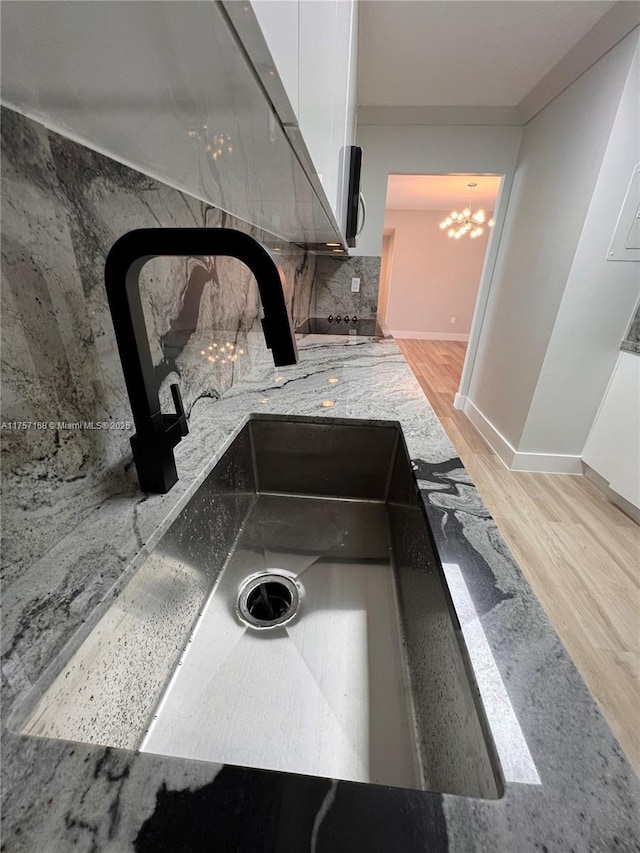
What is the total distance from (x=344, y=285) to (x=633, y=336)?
5.67 ft

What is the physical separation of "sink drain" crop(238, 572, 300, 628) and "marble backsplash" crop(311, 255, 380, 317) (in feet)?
7.12

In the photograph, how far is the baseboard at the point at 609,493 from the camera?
1817mm

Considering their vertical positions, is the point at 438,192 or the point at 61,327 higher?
the point at 438,192

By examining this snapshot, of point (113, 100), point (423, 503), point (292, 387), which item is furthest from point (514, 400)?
point (113, 100)

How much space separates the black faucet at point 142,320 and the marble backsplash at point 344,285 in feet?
7.25

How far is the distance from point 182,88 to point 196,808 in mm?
565

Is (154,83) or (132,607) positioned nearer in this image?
(154,83)

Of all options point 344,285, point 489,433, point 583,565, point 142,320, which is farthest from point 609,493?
point 142,320

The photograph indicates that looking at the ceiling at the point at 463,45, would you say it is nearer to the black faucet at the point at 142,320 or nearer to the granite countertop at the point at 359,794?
the black faucet at the point at 142,320

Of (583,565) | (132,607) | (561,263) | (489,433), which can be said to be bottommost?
(583,565)

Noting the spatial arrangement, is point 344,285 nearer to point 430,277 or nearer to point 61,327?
point 61,327

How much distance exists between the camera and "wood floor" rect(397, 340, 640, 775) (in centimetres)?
112

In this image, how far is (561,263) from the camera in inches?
74.1

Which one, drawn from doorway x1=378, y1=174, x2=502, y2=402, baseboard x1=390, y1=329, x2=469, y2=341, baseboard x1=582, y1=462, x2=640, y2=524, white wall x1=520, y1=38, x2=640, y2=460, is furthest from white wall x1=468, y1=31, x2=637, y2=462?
baseboard x1=390, y1=329, x2=469, y2=341
